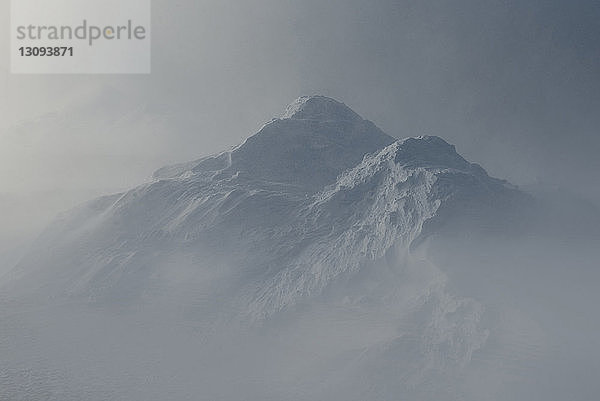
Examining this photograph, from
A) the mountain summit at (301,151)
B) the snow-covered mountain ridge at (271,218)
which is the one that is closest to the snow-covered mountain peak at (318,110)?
the mountain summit at (301,151)

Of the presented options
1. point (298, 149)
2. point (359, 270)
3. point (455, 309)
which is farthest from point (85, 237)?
point (455, 309)

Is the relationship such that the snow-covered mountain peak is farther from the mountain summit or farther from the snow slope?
the snow slope

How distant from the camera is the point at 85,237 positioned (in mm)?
82188

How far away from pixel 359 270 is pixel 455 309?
14.5m

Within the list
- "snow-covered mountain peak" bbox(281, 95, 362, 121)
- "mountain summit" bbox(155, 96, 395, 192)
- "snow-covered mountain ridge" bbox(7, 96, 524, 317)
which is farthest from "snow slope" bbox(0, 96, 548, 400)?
"snow-covered mountain peak" bbox(281, 95, 362, 121)

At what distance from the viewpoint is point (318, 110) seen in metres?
98.5

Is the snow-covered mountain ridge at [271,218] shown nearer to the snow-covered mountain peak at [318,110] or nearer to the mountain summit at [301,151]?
the mountain summit at [301,151]

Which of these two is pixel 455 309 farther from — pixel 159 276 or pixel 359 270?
pixel 159 276

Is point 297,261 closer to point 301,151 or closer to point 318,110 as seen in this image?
point 301,151

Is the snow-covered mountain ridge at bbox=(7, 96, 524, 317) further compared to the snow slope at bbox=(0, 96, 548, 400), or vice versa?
the snow-covered mountain ridge at bbox=(7, 96, 524, 317)

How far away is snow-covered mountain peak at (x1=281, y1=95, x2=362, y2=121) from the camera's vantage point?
96.6 meters

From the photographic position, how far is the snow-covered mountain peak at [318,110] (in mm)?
96562

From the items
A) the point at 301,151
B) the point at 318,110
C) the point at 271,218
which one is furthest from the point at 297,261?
the point at 318,110

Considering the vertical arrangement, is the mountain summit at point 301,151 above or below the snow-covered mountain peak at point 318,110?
below
